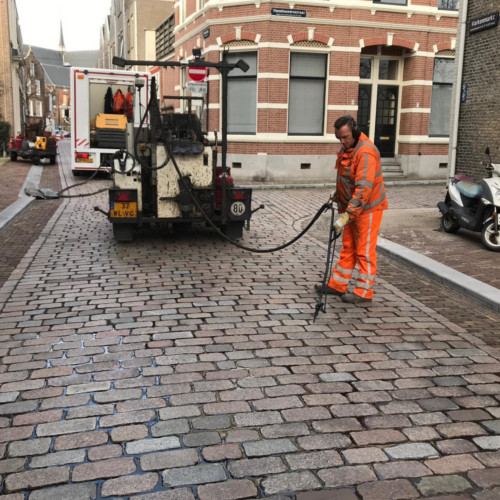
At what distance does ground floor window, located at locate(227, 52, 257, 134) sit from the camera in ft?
61.8

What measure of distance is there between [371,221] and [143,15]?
37.7m

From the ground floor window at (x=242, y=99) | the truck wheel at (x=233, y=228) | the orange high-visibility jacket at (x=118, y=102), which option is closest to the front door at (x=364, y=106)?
the ground floor window at (x=242, y=99)

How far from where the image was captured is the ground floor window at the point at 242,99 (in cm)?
1884

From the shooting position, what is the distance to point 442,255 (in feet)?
26.4

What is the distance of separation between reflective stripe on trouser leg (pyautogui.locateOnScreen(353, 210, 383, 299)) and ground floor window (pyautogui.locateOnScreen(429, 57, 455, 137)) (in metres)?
15.9

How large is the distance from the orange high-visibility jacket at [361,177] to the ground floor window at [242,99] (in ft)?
44.0

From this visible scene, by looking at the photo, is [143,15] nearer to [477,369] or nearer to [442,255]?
[442,255]

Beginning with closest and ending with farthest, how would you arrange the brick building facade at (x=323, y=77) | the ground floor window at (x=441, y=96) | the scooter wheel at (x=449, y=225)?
the scooter wheel at (x=449, y=225) < the brick building facade at (x=323, y=77) < the ground floor window at (x=441, y=96)

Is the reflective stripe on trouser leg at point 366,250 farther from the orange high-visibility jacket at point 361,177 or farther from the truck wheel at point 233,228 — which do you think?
the truck wheel at point 233,228

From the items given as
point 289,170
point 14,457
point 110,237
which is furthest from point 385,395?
point 289,170

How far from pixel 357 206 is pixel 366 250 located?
534 mm

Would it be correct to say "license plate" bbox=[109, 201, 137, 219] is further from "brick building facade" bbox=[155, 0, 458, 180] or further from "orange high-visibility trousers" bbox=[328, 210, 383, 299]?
"brick building facade" bbox=[155, 0, 458, 180]

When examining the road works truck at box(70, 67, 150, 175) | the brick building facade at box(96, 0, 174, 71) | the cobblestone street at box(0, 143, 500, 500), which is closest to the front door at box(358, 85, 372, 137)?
the road works truck at box(70, 67, 150, 175)

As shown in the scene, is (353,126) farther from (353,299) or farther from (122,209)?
(122,209)
